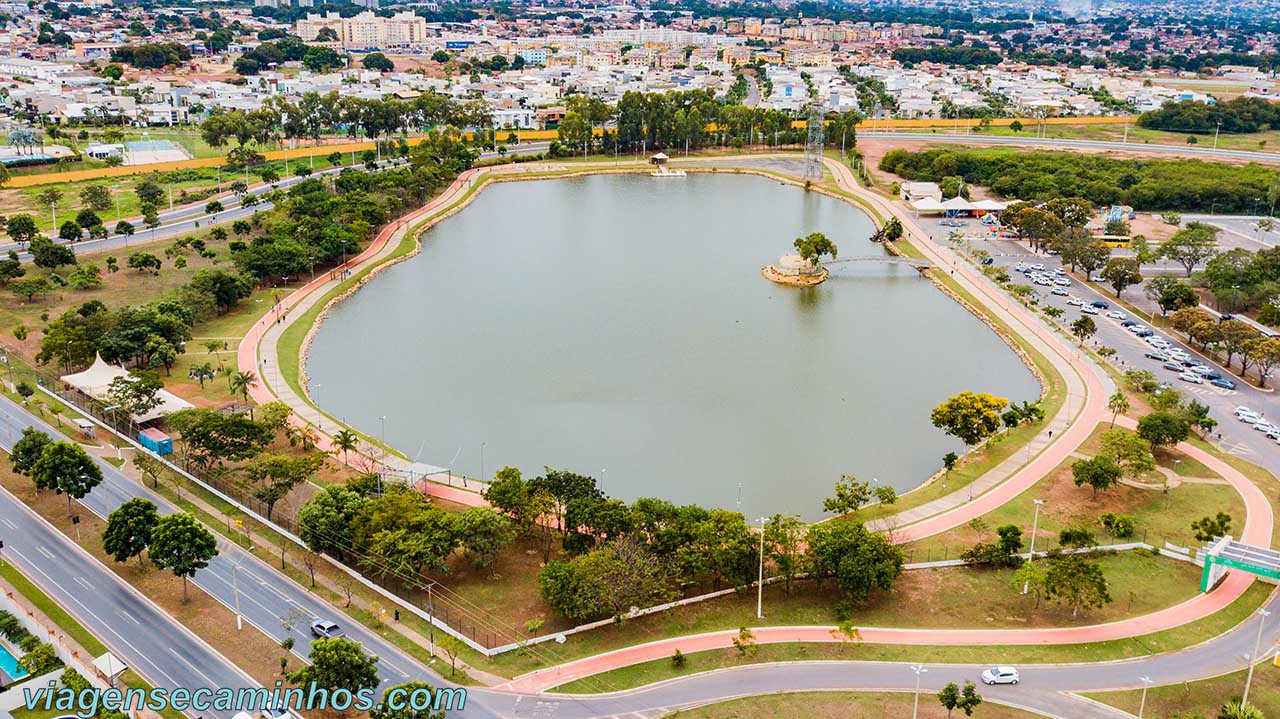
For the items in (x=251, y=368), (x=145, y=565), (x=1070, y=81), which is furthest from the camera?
(x=1070, y=81)

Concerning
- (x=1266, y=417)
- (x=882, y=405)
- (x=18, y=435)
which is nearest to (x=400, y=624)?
(x=18, y=435)

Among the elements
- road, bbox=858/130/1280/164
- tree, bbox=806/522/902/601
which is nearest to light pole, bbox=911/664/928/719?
tree, bbox=806/522/902/601

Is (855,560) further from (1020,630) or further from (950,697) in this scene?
(950,697)

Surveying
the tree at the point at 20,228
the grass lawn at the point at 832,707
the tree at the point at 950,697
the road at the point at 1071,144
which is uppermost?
the road at the point at 1071,144

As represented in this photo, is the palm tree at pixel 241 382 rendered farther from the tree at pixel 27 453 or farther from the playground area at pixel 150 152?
the playground area at pixel 150 152

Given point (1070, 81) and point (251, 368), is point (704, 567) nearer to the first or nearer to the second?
point (251, 368)

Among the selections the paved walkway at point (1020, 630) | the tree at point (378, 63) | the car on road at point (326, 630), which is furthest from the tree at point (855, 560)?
the tree at point (378, 63)

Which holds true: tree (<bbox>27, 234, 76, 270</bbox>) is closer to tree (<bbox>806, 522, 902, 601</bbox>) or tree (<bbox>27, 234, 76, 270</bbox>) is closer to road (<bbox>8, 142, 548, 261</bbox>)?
road (<bbox>8, 142, 548, 261</bbox>)
